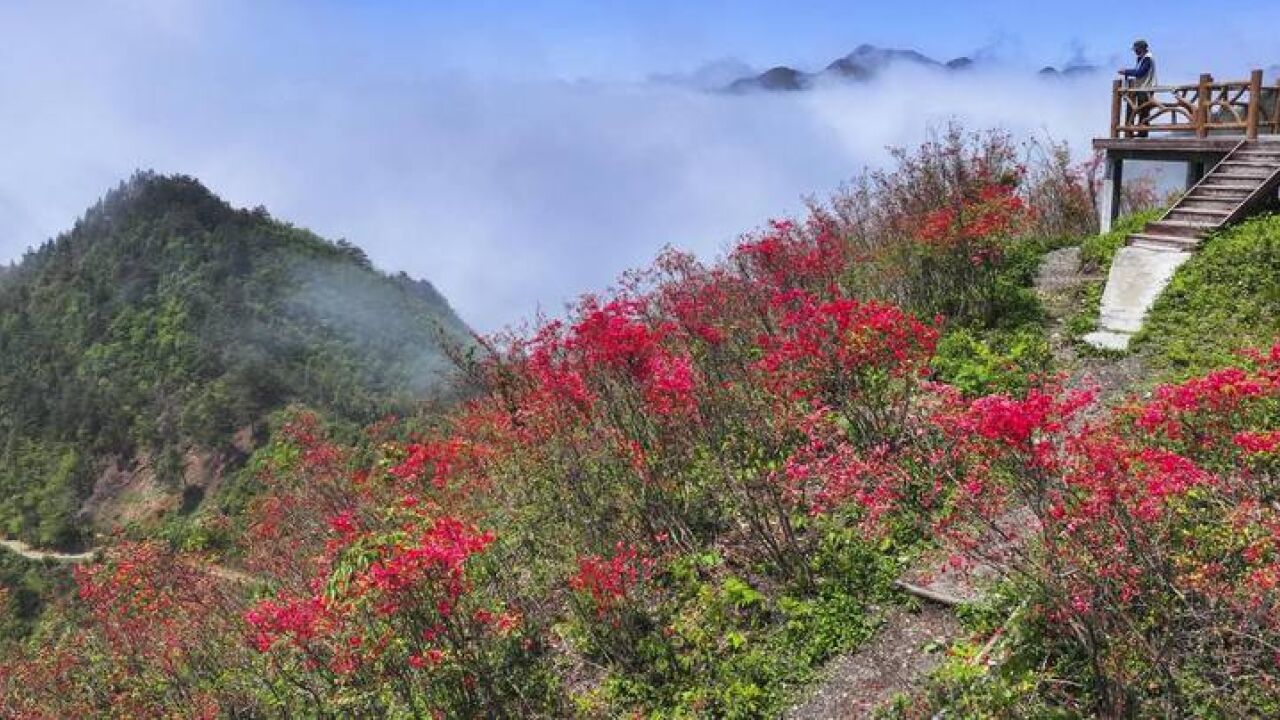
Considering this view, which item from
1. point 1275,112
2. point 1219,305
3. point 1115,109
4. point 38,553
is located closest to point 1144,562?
point 1219,305

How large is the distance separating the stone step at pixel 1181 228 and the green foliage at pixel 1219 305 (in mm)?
325

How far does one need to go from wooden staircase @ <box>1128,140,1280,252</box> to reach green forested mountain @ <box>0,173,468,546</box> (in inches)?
2030

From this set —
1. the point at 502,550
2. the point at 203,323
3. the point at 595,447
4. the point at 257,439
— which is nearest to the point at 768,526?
the point at 595,447

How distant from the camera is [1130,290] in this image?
11.8 meters

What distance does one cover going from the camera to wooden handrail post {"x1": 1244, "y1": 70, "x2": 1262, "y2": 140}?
14109mm

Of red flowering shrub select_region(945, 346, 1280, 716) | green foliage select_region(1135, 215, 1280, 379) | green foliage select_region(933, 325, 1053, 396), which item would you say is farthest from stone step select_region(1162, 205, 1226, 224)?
red flowering shrub select_region(945, 346, 1280, 716)

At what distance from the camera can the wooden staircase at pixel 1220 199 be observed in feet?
41.6

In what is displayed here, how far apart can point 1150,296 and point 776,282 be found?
5219 mm

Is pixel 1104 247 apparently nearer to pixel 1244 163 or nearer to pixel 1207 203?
pixel 1207 203

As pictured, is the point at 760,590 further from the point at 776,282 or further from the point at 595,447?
the point at 776,282

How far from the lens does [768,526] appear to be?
25.8 feet

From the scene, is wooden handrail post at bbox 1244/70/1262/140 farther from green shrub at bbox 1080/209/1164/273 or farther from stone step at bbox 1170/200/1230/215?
stone step at bbox 1170/200/1230/215

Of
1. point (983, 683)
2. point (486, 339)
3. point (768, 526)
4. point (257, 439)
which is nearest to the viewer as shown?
point (983, 683)

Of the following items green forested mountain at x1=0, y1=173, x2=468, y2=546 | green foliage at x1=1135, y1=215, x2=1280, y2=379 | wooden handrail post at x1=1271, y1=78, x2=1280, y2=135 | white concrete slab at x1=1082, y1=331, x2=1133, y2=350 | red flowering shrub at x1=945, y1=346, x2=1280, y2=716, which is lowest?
green forested mountain at x1=0, y1=173, x2=468, y2=546
